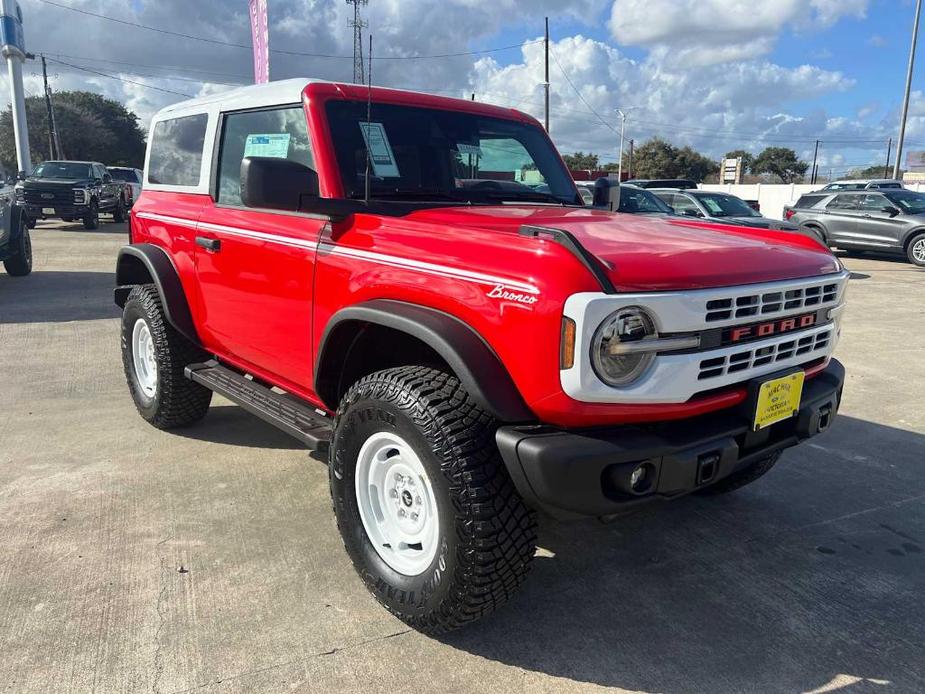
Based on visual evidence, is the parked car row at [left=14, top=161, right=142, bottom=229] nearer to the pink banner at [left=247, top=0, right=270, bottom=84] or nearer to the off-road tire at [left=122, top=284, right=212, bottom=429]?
the pink banner at [left=247, top=0, right=270, bottom=84]

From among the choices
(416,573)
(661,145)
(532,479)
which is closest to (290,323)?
(416,573)

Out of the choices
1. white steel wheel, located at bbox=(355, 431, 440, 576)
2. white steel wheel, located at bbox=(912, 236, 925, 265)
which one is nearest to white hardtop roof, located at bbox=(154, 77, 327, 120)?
white steel wheel, located at bbox=(355, 431, 440, 576)

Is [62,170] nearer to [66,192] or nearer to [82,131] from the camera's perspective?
[66,192]

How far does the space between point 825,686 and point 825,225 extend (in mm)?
16138

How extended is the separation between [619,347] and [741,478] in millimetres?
1821

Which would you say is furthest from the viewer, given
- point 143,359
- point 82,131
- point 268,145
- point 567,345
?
point 82,131

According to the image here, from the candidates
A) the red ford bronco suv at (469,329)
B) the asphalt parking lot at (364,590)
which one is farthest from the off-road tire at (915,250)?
the red ford bronco suv at (469,329)

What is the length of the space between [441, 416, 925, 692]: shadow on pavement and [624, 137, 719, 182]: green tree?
6159cm

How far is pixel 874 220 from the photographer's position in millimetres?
15531

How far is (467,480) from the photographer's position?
2281 mm

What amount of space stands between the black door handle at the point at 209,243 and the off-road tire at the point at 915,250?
605 inches

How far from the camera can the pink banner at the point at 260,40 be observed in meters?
11.4

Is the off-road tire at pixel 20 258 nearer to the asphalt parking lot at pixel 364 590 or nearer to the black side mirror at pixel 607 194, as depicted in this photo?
the asphalt parking lot at pixel 364 590

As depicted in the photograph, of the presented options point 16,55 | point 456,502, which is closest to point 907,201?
point 456,502
